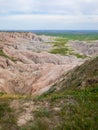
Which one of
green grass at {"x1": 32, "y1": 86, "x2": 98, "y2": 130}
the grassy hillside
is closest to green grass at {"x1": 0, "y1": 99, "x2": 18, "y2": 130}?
the grassy hillside

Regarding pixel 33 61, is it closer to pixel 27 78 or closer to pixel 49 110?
pixel 27 78

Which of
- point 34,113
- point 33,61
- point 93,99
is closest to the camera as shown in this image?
point 34,113

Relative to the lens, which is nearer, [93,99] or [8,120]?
[8,120]

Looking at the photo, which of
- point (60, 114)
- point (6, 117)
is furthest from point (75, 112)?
point (6, 117)

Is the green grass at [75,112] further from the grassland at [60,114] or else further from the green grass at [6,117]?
the green grass at [6,117]

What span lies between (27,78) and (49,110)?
122 feet

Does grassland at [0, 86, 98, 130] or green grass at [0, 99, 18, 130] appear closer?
grassland at [0, 86, 98, 130]

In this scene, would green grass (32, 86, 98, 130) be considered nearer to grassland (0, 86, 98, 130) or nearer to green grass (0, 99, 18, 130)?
grassland (0, 86, 98, 130)

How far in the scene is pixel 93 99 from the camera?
1436 cm

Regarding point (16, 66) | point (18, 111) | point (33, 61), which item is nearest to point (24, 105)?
point (18, 111)

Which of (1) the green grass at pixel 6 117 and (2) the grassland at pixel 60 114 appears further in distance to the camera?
(1) the green grass at pixel 6 117

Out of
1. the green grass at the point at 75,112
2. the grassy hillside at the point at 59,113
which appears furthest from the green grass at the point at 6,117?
the green grass at the point at 75,112

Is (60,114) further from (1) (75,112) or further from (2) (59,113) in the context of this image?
(1) (75,112)

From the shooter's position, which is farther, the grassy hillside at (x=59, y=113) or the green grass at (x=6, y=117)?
the green grass at (x=6, y=117)
